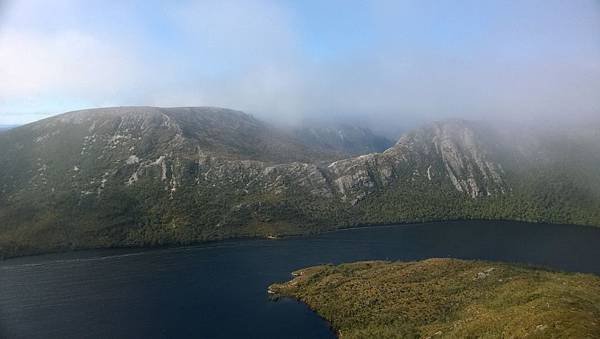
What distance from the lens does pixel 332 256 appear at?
7692 inches

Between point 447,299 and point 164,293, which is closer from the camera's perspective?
point 447,299

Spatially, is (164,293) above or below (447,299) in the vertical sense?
below

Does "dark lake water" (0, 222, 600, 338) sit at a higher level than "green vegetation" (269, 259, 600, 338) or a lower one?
lower

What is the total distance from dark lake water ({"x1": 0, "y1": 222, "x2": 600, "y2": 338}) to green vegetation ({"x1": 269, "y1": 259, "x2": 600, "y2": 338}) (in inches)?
378

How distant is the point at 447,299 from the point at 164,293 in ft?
284

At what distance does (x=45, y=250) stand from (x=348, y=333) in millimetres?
149997

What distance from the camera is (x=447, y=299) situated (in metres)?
117

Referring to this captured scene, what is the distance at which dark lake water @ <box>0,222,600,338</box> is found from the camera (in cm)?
11938

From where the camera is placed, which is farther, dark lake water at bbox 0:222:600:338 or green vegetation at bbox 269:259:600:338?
dark lake water at bbox 0:222:600:338

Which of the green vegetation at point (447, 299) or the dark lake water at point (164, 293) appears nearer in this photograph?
the green vegetation at point (447, 299)

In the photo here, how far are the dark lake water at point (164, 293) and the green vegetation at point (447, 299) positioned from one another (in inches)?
378

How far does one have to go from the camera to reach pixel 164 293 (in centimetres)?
14862

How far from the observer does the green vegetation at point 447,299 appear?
269 ft

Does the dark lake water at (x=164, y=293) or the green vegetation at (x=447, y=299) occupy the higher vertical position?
the green vegetation at (x=447, y=299)
